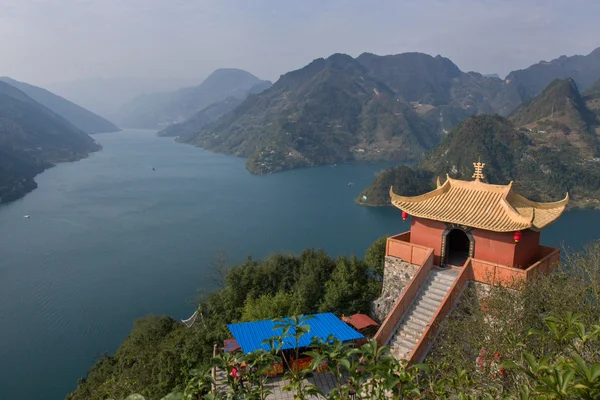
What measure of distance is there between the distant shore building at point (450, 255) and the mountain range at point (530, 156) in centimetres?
5596

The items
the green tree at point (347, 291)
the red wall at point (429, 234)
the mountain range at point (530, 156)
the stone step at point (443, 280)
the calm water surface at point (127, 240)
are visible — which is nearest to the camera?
the stone step at point (443, 280)

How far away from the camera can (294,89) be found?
649 feet

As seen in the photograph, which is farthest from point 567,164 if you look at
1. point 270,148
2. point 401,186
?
point 270,148

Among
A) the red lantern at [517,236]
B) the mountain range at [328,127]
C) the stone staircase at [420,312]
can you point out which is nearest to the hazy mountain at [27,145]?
the mountain range at [328,127]

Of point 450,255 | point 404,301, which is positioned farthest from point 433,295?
point 450,255

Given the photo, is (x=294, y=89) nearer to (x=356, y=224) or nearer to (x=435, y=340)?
(x=356, y=224)

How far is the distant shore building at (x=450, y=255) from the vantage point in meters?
11.2

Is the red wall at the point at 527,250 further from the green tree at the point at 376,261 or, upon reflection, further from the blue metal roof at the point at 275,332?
the green tree at the point at 376,261

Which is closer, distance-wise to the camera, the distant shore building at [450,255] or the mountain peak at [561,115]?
the distant shore building at [450,255]

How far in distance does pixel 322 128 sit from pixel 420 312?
132m

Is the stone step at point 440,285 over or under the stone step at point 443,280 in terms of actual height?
under

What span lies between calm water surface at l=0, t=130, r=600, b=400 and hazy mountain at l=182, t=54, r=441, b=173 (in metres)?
26.3

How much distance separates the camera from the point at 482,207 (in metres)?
12.4

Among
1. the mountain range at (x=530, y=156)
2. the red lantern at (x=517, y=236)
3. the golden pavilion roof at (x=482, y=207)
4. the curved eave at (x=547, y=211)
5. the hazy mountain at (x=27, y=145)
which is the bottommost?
the mountain range at (x=530, y=156)
